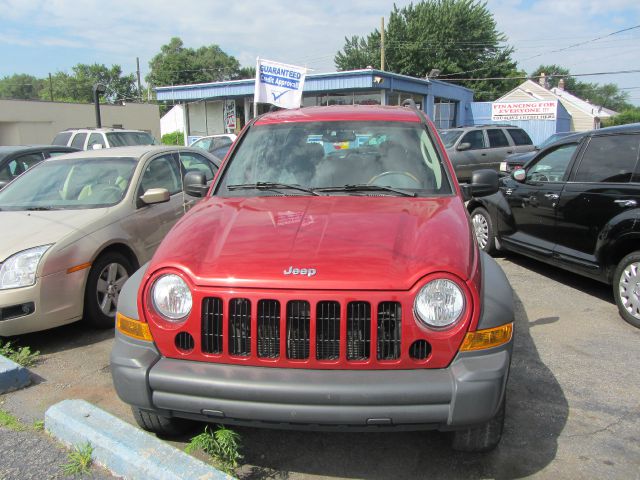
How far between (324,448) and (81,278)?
2745 millimetres

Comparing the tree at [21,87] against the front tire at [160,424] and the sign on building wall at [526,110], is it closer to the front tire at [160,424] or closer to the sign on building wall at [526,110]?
the sign on building wall at [526,110]

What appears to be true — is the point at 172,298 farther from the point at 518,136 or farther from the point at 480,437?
the point at 518,136

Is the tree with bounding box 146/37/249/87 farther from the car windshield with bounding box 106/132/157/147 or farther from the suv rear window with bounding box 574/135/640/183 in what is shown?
the suv rear window with bounding box 574/135/640/183

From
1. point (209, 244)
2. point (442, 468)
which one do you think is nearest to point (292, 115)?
point (209, 244)

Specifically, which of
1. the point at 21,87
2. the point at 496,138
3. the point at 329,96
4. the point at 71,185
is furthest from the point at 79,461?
the point at 21,87

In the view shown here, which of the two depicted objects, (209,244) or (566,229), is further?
(566,229)

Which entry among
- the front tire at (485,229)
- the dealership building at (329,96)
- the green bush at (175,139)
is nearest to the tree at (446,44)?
the dealership building at (329,96)

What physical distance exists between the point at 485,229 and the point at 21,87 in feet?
424

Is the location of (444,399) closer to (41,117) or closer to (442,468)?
(442,468)

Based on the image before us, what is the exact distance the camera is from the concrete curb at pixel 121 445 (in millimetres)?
2451

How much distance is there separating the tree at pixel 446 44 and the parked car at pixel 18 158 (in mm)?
46593

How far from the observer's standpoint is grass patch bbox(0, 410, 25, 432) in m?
3.28

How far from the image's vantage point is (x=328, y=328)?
2.40 meters

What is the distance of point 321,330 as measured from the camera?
2.40 m
